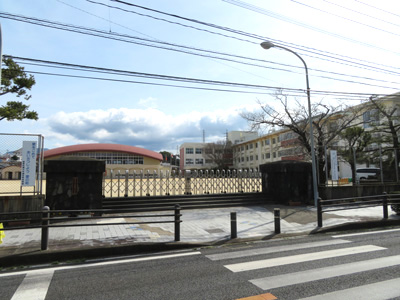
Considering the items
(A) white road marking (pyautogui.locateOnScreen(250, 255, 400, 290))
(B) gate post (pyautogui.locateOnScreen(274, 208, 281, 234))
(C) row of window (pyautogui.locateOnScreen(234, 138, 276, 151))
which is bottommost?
(A) white road marking (pyautogui.locateOnScreen(250, 255, 400, 290))

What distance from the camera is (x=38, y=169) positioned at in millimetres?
10305

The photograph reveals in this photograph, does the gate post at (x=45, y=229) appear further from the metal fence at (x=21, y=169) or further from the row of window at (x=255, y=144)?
the row of window at (x=255, y=144)

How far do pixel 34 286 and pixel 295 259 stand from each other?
5.24 metres

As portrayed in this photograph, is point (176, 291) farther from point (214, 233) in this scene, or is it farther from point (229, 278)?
point (214, 233)

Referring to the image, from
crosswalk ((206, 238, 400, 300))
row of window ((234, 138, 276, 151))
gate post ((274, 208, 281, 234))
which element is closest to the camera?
crosswalk ((206, 238, 400, 300))

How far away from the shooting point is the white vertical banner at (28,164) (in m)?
9.81

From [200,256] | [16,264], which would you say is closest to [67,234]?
[16,264]

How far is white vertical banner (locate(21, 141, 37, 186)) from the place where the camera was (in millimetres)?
9812

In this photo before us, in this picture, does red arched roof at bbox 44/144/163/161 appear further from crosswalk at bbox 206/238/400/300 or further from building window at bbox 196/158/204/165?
crosswalk at bbox 206/238/400/300

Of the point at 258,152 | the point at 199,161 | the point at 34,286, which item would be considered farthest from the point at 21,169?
the point at 199,161

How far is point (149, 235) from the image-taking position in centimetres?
830

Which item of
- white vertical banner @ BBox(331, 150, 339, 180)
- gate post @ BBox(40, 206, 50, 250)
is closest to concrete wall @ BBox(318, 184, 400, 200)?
white vertical banner @ BBox(331, 150, 339, 180)

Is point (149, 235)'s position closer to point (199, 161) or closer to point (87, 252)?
point (87, 252)

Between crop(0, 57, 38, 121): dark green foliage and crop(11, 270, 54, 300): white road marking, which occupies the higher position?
crop(0, 57, 38, 121): dark green foliage
